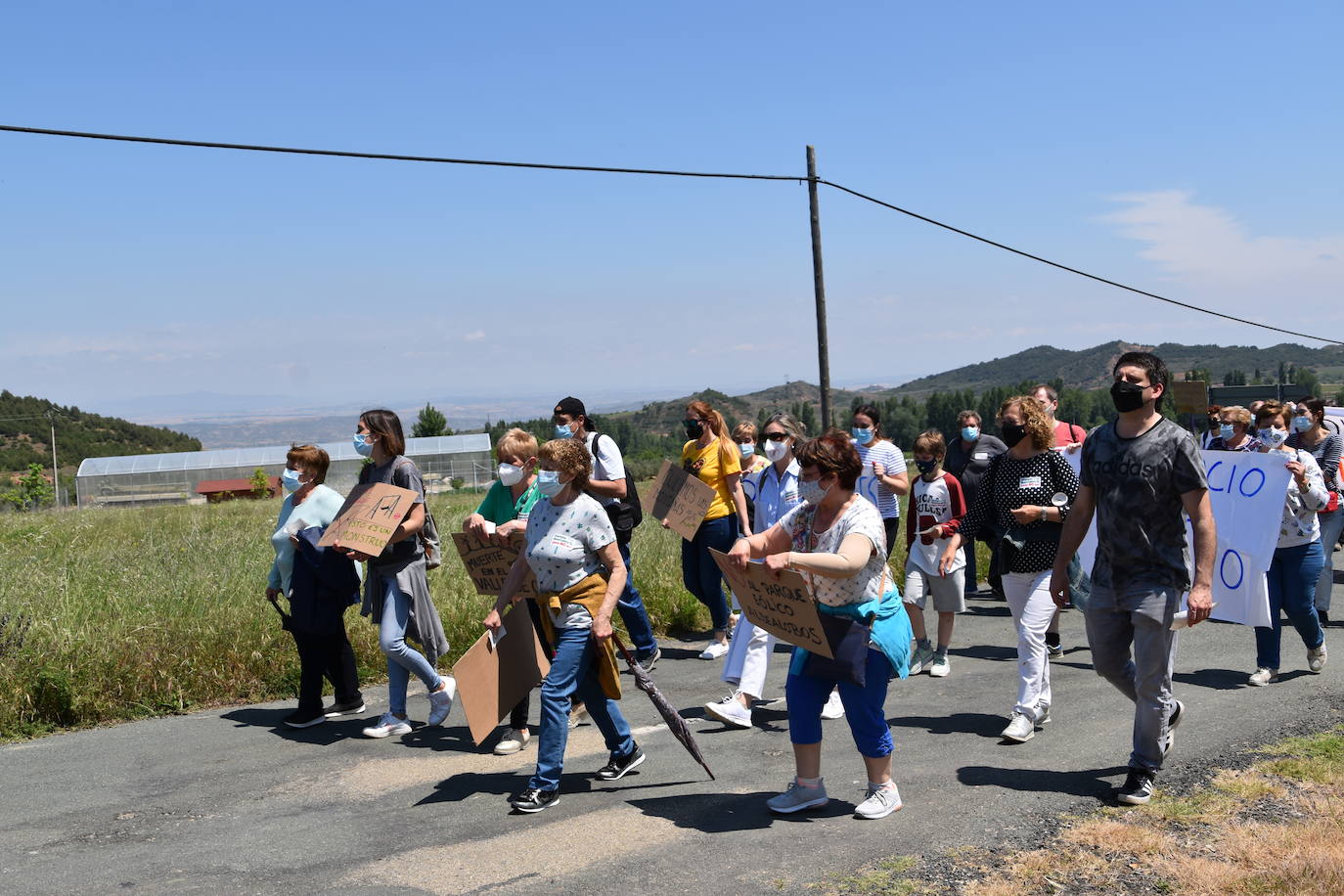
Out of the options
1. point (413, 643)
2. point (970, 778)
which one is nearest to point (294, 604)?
point (413, 643)

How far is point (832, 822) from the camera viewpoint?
527 centimetres

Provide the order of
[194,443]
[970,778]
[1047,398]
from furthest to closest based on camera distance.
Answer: [194,443] → [1047,398] → [970,778]

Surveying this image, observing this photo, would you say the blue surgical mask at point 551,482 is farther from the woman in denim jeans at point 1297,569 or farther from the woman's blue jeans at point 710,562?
the woman in denim jeans at point 1297,569

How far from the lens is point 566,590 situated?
5727mm

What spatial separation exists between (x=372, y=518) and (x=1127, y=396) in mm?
4341

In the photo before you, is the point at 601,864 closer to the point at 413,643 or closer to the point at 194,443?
the point at 413,643

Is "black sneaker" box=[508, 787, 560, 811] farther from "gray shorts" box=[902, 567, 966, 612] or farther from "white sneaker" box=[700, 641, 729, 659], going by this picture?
"white sneaker" box=[700, 641, 729, 659]

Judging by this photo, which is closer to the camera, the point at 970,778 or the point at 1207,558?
the point at 1207,558

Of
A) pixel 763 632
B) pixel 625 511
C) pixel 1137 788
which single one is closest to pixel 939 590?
pixel 763 632

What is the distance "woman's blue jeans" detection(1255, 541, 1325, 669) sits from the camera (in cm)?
786

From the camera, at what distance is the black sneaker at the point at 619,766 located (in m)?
6.11

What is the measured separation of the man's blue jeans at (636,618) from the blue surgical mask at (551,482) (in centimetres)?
239

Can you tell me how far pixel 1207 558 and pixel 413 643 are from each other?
6.06 metres

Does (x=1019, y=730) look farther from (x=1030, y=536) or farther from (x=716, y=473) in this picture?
(x=716, y=473)
